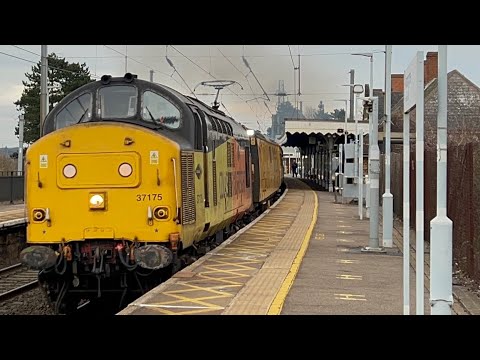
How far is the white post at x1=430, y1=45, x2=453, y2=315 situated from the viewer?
6500 mm

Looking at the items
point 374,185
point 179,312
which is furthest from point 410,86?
point 374,185

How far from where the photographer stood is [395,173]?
28.9m

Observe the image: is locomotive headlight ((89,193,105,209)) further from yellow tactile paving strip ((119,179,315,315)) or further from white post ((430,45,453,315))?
white post ((430,45,453,315))

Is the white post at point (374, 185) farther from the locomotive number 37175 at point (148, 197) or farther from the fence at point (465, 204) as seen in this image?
the locomotive number 37175 at point (148, 197)

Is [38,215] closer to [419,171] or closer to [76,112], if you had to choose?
[76,112]

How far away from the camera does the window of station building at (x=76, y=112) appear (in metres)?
11.9

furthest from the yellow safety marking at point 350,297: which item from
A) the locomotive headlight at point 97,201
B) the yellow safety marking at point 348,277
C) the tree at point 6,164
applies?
the tree at point 6,164

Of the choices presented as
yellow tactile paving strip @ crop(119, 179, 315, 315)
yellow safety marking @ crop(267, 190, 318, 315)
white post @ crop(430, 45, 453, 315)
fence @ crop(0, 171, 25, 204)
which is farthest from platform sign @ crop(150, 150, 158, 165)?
fence @ crop(0, 171, 25, 204)

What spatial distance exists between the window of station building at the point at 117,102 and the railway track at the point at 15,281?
16.9 feet

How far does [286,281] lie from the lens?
11922 mm

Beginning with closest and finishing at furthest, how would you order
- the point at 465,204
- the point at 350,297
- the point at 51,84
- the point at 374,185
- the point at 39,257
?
the point at 39,257 → the point at 350,297 → the point at 465,204 → the point at 374,185 → the point at 51,84

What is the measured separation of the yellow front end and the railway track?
4901 millimetres

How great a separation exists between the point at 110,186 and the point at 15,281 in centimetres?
849
